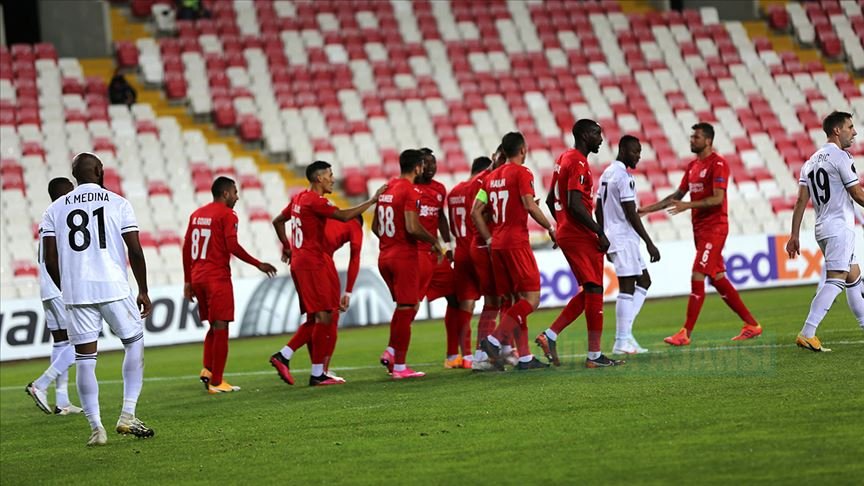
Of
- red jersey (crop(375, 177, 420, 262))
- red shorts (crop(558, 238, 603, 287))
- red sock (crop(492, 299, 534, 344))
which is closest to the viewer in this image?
red shorts (crop(558, 238, 603, 287))

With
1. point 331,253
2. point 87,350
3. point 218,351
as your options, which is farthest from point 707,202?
point 87,350

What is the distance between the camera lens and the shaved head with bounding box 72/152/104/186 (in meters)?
8.69

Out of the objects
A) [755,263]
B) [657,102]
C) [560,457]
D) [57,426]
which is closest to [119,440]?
[57,426]

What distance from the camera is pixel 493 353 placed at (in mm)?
11320

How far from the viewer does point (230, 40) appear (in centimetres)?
2739

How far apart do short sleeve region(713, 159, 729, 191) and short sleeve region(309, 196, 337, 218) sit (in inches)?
157

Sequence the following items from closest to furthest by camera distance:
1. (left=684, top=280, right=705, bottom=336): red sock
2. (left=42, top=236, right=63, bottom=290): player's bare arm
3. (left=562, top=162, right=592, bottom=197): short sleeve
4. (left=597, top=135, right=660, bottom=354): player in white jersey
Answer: (left=42, top=236, right=63, bottom=290): player's bare arm < (left=562, top=162, right=592, bottom=197): short sleeve < (left=597, top=135, right=660, bottom=354): player in white jersey < (left=684, top=280, right=705, bottom=336): red sock

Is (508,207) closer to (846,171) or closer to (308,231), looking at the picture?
(308,231)

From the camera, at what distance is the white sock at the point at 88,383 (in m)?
8.69

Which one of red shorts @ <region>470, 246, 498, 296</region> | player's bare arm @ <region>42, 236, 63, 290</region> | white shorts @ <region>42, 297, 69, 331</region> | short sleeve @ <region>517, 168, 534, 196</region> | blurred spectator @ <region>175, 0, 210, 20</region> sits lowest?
white shorts @ <region>42, 297, 69, 331</region>

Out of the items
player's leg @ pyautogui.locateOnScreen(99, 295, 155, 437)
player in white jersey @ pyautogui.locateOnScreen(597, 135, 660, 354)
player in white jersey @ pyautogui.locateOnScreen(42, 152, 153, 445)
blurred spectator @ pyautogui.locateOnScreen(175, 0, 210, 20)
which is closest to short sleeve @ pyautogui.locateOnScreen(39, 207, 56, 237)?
player in white jersey @ pyautogui.locateOnScreen(42, 152, 153, 445)

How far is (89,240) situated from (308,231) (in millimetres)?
3463

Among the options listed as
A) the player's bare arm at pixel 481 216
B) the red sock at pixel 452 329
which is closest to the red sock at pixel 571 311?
the player's bare arm at pixel 481 216

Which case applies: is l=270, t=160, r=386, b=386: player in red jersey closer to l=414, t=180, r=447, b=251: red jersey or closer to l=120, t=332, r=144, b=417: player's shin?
l=414, t=180, r=447, b=251: red jersey
